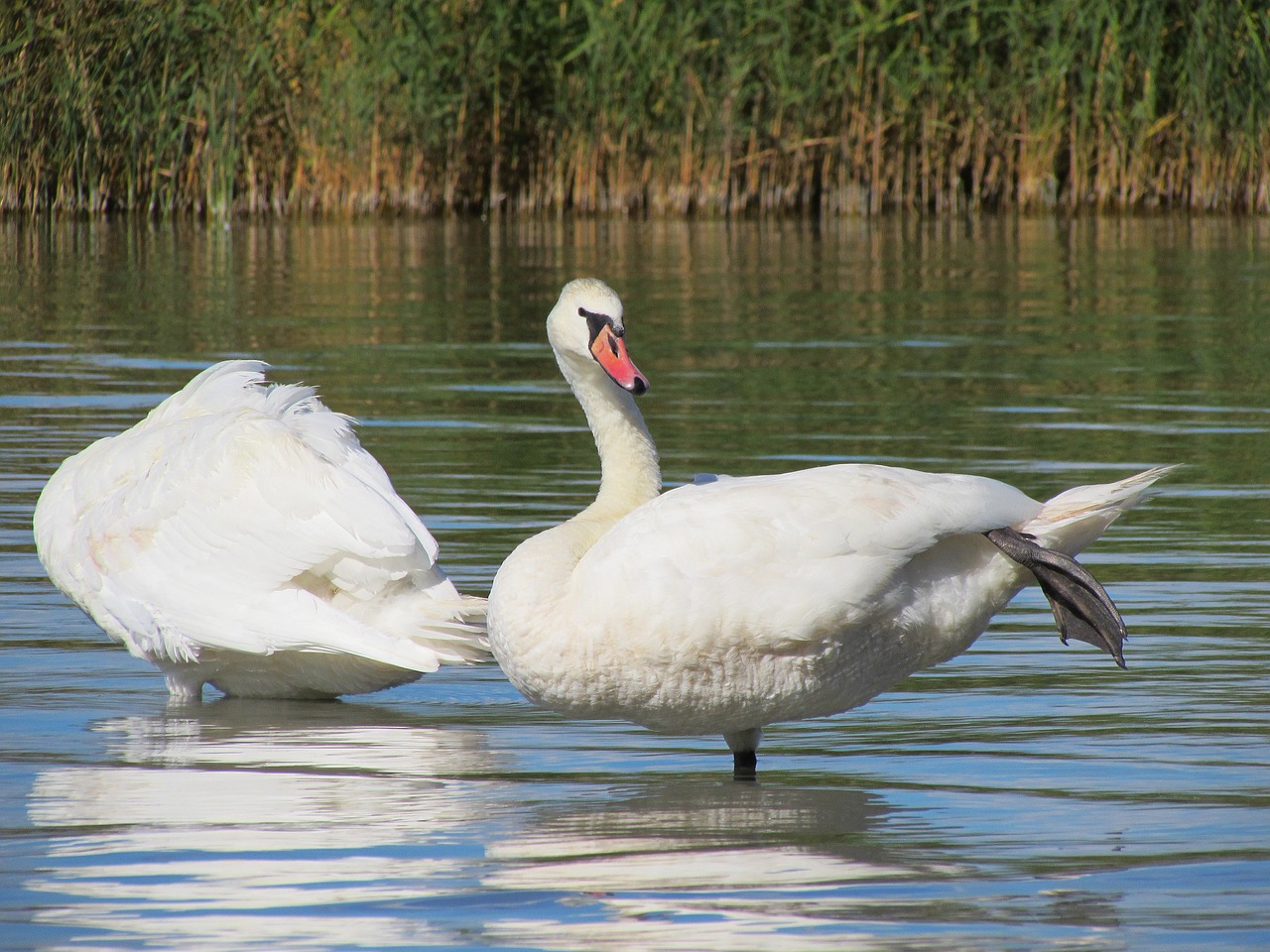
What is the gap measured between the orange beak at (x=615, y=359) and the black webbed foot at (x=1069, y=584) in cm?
94

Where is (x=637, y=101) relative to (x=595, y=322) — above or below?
above

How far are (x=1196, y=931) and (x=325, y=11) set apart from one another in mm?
18243

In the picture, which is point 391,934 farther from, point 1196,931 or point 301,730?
point 301,730

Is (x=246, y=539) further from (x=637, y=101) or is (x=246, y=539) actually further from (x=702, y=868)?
(x=637, y=101)

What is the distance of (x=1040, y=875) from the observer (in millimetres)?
3506

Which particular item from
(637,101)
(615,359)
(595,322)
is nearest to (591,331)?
(595,322)

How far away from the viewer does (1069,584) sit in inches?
165

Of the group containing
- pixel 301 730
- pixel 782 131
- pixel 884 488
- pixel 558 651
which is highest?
pixel 782 131

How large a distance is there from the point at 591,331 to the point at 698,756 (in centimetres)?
107

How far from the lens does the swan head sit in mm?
4828

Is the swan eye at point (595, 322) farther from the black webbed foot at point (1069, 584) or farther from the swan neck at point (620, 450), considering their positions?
the black webbed foot at point (1069, 584)

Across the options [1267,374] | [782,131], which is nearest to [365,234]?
[782,131]

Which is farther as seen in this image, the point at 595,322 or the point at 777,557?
the point at 595,322

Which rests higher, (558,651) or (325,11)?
(325,11)
